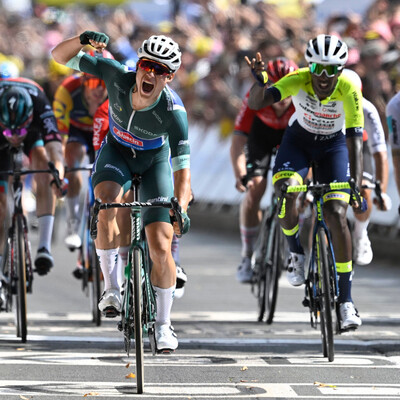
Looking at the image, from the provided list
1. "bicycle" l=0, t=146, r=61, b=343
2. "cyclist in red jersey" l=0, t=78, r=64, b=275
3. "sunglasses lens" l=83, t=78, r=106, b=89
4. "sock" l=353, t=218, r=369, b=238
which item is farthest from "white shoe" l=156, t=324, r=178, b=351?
"sunglasses lens" l=83, t=78, r=106, b=89

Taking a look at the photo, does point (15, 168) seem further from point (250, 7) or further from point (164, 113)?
point (250, 7)

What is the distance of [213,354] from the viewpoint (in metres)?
8.78

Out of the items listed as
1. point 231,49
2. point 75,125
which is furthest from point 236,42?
point 75,125

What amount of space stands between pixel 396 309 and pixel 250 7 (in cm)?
920

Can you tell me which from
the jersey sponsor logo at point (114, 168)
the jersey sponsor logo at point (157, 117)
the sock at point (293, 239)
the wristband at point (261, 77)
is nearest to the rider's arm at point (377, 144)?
the sock at point (293, 239)

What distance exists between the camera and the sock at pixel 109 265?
8.03 m

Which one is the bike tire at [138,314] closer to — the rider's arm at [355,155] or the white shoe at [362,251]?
the rider's arm at [355,155]

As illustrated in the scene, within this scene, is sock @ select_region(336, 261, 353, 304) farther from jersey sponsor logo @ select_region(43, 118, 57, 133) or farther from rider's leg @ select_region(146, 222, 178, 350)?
jersey sponsor logo @ select_region(43, 118, 57, 133)

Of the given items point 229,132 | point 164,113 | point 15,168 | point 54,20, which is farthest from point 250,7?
point 164,113

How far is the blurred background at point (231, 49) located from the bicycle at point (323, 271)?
15.4 ft

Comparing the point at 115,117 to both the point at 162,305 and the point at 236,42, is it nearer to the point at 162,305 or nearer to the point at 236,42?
the point at 162,305

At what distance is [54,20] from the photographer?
23.9 meters

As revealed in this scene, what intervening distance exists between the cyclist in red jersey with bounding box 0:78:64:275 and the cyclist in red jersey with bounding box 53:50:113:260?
0.84 m

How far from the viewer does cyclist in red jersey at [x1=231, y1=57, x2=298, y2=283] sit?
10.9 metres
